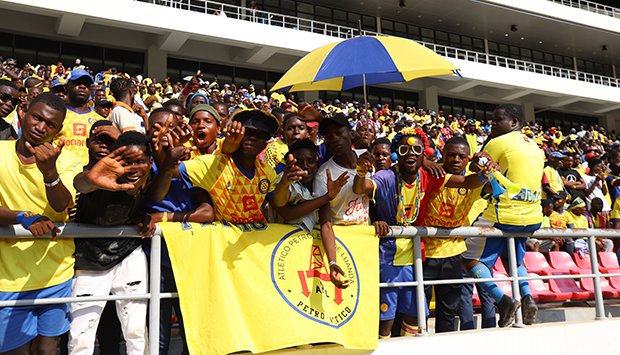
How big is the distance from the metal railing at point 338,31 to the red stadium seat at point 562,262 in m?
14.8

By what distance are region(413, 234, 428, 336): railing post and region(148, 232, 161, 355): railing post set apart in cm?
194

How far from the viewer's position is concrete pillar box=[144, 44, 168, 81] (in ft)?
67.2

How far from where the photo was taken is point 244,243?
3.52 m

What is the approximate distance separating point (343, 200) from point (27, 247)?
2.06m

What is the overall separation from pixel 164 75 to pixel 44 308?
18.7m

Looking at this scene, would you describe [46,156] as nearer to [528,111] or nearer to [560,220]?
[560,220]

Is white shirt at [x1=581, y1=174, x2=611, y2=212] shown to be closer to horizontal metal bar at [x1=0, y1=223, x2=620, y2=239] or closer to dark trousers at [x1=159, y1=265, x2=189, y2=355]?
horizontal metal bar at [x1=0, y1=223, x2=620, y2=239]

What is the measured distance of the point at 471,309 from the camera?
455 cm

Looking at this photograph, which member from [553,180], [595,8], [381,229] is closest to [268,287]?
[381,229]

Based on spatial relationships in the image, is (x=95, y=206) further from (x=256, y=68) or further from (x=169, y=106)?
(x=256, y=68)

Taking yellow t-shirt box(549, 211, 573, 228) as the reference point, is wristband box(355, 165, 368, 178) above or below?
above

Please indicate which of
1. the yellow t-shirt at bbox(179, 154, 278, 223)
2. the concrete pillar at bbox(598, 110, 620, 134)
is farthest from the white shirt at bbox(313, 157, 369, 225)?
the concrete pillar at bbox(598, 110, 620, 134)

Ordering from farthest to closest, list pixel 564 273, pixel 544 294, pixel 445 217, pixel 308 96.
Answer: pixel 308 96, pixel 564 273, pixel 544 294, pixel 445 217

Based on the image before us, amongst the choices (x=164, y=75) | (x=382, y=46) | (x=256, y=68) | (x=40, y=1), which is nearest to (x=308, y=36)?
(x=256, y=68)
